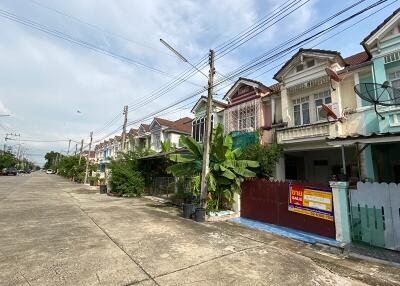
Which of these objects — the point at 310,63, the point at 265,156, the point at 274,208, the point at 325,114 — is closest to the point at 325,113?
the point at 325,114

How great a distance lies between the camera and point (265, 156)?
13.6 m

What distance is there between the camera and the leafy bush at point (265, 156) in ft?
44.5

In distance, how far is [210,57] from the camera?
13.6 meters

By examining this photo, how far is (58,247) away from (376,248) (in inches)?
376

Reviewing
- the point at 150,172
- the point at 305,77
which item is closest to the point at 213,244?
the point at 305,77

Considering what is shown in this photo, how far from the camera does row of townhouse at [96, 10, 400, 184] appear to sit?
10820 millimetres

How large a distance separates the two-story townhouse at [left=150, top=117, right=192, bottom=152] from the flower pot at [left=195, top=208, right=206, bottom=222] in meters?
16.3

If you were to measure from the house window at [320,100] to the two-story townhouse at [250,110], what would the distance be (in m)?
2.36

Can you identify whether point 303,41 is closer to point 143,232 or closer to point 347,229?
point 347,229

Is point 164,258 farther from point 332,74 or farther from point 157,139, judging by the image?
point 157,139

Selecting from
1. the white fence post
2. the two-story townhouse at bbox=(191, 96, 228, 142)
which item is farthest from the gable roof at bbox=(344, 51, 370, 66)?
the two-story townhouse at bbox=(191, 96, 228, 142)

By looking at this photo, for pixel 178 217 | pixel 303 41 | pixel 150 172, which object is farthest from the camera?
pixel 150 172

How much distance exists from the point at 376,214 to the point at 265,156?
648 centimetres

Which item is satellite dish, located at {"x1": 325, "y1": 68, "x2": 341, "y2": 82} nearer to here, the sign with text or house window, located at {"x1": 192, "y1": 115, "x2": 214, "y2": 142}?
the sign with text
